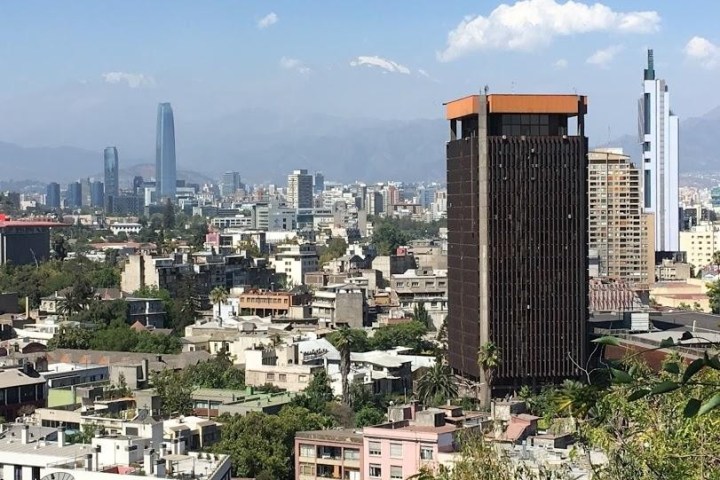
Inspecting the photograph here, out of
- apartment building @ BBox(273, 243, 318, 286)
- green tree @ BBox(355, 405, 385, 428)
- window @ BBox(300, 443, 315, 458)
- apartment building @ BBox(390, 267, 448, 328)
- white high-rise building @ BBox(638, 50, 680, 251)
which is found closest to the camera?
window @ BBox(300, 443, 315, 458)

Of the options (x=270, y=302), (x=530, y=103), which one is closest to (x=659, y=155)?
(x=270, y=302)

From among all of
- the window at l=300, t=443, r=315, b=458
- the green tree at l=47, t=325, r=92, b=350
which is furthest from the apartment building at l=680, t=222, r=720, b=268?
the window at l=300, t=443, r=315, b=458

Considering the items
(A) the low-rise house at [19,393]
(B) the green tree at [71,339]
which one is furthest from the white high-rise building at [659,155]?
(A) the low-rise house at [19,393]

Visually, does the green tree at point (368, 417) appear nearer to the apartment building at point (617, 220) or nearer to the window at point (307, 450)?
the window at point (307, 450)

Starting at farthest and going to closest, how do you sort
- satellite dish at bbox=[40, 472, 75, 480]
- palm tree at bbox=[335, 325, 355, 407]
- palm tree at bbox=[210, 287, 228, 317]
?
palm tree at bbox=[210, 287, 228, 317], palm tree at bbox=[335, 325, 355, 407], satellite dish at bbox=[40, 472, 75, 480]

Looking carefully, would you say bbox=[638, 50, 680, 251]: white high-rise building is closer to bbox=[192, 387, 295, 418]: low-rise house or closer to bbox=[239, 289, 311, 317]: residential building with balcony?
bbox=[239, 289, 311, 317]: residential building with balcony

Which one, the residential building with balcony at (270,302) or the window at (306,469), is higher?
the residential building with balcony at (270,302)

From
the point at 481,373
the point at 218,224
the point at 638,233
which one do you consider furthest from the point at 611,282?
the point at 218,224

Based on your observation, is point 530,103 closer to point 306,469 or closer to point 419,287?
point 306,469
